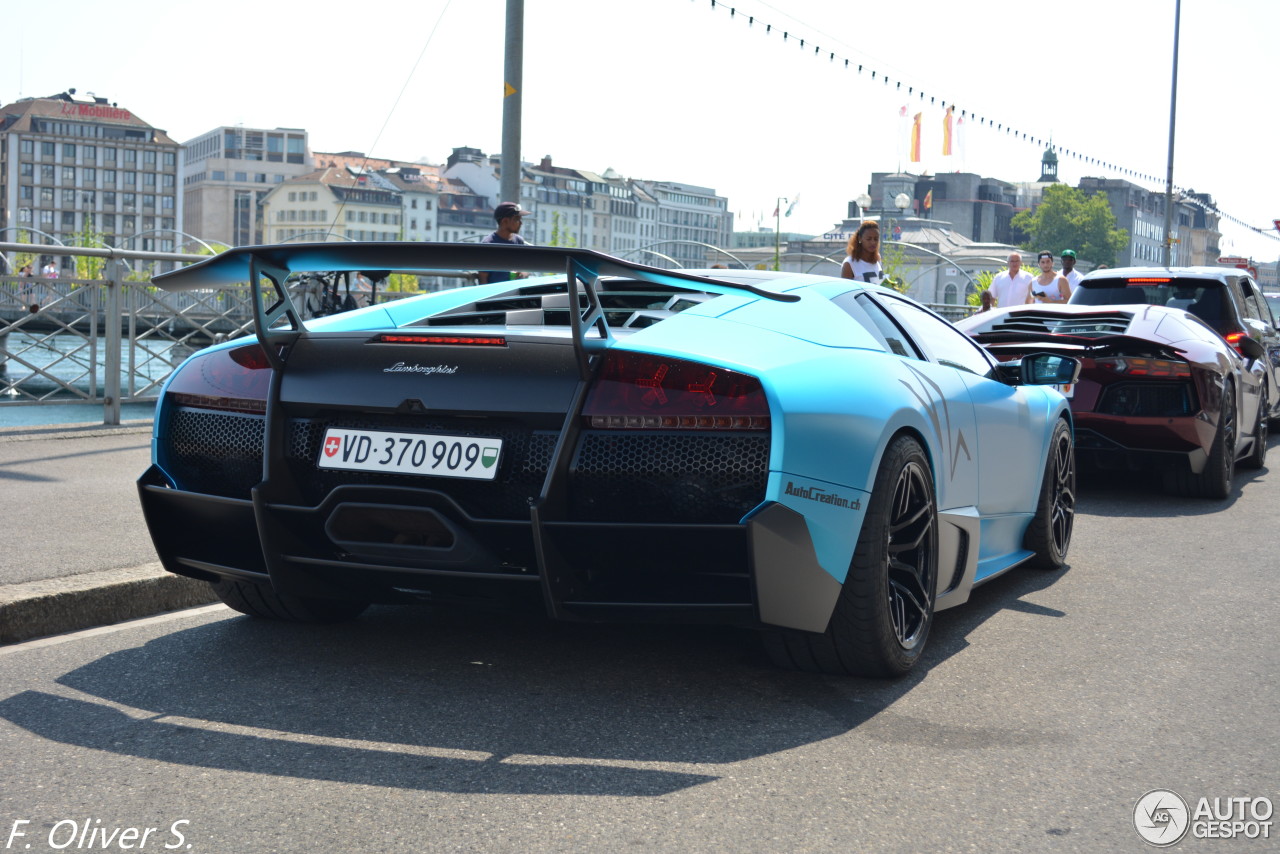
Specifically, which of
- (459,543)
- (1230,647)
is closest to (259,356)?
(459,543)

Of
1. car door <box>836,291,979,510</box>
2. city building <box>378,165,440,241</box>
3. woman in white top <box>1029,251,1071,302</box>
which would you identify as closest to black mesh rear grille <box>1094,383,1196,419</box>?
car door <box>836,291,979,510</box>

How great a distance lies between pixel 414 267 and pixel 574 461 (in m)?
0.75

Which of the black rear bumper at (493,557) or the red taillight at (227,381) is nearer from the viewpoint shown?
the black rear bumper at (493,557)

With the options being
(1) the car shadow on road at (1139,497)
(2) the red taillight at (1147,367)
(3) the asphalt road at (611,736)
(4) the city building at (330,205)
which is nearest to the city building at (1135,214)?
(4) the city building at (330,205)

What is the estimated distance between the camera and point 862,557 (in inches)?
144

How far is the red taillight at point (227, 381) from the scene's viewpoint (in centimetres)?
382

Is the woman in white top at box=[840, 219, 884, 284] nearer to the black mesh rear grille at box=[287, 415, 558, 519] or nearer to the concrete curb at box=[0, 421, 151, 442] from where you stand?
the concrete curb at box=[0, 421, 151, 442]

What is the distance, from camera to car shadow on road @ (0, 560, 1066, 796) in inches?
123

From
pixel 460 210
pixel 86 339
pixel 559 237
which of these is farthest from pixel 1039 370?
pixel 460 210

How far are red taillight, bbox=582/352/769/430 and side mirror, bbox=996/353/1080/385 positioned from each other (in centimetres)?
229

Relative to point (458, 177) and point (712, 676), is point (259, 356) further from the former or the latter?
point (458, 177)

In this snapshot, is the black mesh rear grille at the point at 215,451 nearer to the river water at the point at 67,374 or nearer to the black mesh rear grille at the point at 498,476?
the black mesh rear grille at the point at 498,476

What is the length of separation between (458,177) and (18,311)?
174m

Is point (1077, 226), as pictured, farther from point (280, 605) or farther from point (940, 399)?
point (280, 605)
